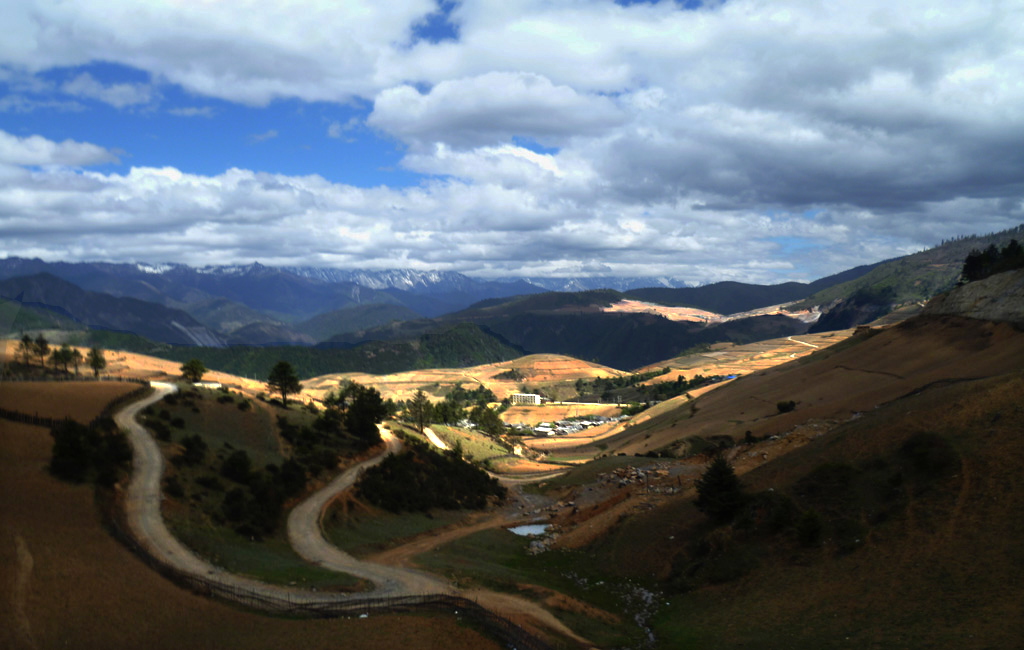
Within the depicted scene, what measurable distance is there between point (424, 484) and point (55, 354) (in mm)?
52330

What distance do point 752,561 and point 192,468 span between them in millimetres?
41081

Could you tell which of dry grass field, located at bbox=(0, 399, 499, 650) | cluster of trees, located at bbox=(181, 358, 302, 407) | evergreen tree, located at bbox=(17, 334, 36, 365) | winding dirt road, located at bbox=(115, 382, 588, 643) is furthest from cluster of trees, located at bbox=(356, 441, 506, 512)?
evergreen tree, located at bbox=(17, 334, 36, 365)

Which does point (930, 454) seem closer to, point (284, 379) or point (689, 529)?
point (689, 529)

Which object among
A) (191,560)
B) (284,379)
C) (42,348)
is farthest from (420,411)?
(191,560)

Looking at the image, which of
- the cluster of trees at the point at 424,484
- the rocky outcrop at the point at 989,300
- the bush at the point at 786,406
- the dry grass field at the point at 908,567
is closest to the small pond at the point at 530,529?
the cluster of trees at the point at 424,484

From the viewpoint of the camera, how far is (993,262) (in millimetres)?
97562

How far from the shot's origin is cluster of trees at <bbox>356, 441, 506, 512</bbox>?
6062cm

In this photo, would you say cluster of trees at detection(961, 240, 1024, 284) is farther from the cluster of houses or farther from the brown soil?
the brown soil

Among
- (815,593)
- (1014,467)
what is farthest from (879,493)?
(815,593)

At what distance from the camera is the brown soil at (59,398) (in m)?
45.0

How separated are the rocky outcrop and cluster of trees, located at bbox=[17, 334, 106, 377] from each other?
106 metres

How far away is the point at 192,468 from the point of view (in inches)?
1858

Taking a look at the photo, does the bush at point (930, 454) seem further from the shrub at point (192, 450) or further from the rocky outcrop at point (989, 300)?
the shrub at point (192, 450)

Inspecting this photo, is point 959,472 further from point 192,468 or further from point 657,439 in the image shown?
point 657,439
